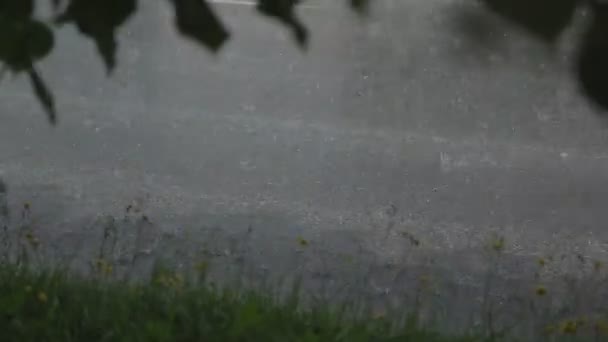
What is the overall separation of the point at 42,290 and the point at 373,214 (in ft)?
5.79

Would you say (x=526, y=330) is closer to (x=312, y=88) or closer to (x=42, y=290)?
(x=42, y=290)

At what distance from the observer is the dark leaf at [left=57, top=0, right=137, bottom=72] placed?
1.27 m

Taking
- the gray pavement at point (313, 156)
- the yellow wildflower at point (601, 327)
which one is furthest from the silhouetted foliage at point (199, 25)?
the gray pavement at point (313, 156)

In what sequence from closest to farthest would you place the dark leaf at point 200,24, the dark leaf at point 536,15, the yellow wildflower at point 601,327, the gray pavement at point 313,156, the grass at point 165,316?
1. the dark leaf at point 536,15
2. the dark leaf at point 200,24
3. the grass at point 165,316
4. the yellow wildflower at point 601,327
5. the gray pavement at point 313,156

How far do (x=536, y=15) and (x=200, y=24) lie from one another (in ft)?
1.52

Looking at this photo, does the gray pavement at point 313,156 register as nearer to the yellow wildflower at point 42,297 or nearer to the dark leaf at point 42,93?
the yellow wildflower at point 42,297

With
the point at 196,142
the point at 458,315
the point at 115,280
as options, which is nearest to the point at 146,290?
the point at 115,280

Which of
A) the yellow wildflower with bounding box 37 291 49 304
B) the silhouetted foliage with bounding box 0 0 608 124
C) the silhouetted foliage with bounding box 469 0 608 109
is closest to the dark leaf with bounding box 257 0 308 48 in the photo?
the silhouetted foliage with bounding box 0 0 608 124

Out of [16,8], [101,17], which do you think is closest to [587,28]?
[101,17]

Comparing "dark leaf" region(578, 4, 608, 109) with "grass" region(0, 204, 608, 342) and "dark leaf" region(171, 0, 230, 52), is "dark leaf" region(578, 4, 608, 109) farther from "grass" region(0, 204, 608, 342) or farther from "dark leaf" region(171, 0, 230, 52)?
"grass" region(0, 204, 608, 342)

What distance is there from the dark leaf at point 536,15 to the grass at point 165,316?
197 cm

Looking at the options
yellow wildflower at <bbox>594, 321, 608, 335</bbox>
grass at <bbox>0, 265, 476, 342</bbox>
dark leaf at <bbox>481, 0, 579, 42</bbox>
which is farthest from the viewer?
yellow wildflower at <bbox>594, 321, 608, 335</bbox>

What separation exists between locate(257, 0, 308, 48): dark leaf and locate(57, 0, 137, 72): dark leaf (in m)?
0.16

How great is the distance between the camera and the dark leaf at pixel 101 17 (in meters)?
1.27
